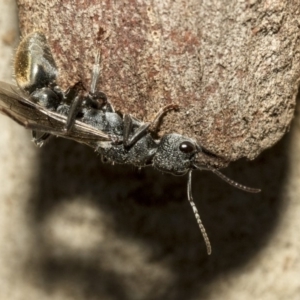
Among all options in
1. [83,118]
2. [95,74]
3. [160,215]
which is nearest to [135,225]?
[160,215]

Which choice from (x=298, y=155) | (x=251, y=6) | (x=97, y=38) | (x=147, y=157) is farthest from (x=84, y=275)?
(x=251, y=6)

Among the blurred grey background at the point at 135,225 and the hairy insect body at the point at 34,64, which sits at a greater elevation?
the hairy insect body at the point at 34,64

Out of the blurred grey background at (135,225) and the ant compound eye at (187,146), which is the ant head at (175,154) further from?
the blurred grey background at (135,225)

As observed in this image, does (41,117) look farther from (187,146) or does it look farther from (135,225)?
(135,225)

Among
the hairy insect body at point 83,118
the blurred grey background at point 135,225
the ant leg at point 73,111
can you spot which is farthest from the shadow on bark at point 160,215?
the ant leg at point 73,111

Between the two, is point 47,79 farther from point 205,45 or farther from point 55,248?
point 55,248

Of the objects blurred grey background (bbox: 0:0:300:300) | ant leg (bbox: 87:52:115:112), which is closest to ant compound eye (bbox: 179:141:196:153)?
ant leg (bbox: 87:52:115:112)
